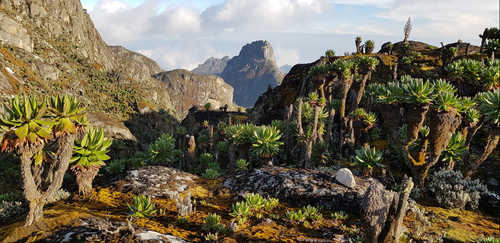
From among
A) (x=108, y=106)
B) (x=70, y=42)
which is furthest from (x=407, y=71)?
(x=70, y=42)

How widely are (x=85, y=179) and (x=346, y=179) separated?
1078 cm

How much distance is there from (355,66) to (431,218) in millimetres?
18100

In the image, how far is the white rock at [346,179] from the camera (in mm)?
10344

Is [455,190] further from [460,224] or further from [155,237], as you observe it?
[155,237]

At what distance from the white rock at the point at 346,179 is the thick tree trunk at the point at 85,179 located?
33.2ft

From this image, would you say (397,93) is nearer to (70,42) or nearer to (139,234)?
(139,234)

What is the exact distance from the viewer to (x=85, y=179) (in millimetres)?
9359

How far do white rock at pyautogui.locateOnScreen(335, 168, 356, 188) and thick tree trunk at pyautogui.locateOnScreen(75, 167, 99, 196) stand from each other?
10127mm

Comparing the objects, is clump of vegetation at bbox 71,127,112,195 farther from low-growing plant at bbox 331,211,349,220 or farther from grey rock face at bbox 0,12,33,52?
grey rock face at bbox 0,12,33,52

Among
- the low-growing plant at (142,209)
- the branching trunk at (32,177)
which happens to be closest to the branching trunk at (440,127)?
the low-growing plant at (142,209)

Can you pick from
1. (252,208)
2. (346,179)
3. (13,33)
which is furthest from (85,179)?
(13,33)

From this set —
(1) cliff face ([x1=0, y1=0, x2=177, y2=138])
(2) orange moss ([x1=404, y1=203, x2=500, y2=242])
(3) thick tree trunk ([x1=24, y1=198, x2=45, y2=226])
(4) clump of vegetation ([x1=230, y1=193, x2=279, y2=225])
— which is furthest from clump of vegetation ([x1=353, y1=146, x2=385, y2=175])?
(1) cliff face ([x1=0, y1=0, x2=177, y2=138])

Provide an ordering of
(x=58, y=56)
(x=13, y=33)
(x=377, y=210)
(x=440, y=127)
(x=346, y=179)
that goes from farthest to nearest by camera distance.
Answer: (x=58, y=56) < (x=13, y=33) < (x=346, y=179) < (x=440, y=127) < (x=377, y=210)

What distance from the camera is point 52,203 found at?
8719 mm
